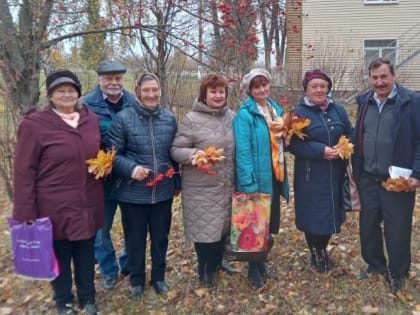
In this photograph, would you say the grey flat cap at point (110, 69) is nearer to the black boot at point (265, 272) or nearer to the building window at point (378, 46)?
the black boot at point (265, 272)

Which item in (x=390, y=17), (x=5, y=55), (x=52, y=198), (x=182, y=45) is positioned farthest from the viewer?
(x=390, y=17)

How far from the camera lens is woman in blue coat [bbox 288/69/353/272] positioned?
380 centimetres

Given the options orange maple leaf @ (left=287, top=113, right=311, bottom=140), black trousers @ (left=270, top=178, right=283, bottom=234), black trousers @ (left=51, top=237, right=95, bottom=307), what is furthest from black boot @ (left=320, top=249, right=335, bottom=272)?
black trousers @ (left=51, top=237, right=95, bottom=307)

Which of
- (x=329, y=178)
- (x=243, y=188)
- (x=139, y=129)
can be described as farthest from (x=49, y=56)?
(x=329, y=178)

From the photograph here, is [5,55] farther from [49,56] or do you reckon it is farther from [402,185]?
[402,185]

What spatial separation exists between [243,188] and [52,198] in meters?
1.44

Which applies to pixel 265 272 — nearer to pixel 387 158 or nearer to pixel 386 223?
pixel 386 223

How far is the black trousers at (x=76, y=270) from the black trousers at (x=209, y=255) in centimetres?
91

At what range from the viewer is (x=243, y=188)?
12.0ft

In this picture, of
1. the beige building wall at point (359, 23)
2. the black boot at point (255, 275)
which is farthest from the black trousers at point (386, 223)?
the beige building wall at point (359, 23)

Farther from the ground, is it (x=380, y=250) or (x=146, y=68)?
(x=146, y=68)

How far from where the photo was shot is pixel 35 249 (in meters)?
3.26

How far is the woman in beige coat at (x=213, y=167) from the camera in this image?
11.9ft

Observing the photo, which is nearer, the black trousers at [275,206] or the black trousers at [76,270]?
the black trousers at [76,270]
